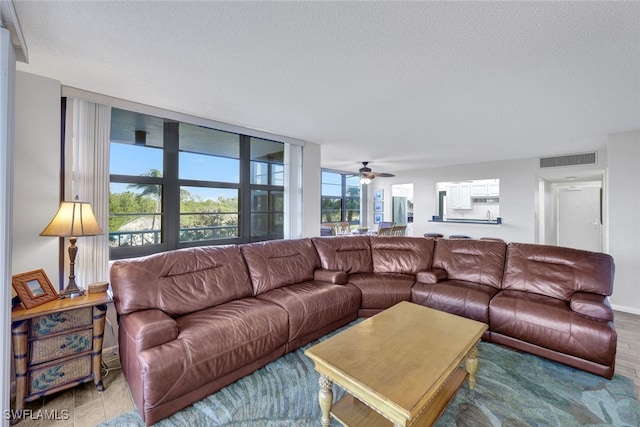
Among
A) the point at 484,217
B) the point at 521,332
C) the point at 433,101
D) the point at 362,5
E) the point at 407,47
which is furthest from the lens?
the point at 484,217

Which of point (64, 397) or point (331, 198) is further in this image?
point (331, 198)

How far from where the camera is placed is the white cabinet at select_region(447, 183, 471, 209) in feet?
24.1

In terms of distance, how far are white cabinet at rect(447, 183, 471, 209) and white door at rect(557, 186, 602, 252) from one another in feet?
7.74

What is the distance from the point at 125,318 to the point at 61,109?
2024 millimetres

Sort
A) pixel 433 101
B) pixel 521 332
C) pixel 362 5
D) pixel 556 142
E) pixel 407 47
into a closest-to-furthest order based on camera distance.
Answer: pixel 362 5
pixel 407 47
pixel 521 332
pixel 433 101
pixel 556 142

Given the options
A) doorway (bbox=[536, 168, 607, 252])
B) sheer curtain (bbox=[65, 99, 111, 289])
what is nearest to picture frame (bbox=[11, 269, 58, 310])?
sheer curtain (bbox=[65, 99, 111, 289])

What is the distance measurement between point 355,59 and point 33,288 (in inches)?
112

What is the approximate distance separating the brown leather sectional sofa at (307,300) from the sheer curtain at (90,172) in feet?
2.00

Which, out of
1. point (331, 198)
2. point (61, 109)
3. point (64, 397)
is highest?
point (61, 109)

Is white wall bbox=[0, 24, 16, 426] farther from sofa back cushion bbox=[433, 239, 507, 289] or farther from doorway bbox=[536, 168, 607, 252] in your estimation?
doorway bbox=[536, 168, 607, 252]

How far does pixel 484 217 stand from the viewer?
Answer: 7.33 meters

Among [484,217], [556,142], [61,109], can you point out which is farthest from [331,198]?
[61,109]

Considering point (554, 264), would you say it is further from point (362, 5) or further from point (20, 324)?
point (20, 324)

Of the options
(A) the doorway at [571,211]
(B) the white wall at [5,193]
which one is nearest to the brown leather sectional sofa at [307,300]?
(B) the white wall at [5,193]
